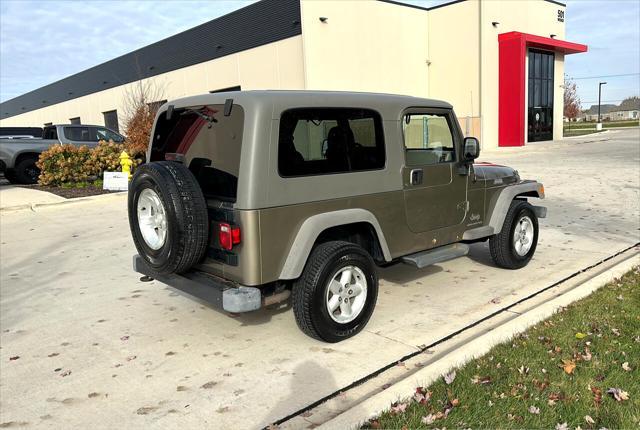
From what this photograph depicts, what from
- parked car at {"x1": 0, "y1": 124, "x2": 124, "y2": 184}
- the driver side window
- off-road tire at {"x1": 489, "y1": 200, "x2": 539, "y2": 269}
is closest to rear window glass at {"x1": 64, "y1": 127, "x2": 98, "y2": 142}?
parked car at {"x1": 0, "y1": 124, "x2": 124, "y2": 184}

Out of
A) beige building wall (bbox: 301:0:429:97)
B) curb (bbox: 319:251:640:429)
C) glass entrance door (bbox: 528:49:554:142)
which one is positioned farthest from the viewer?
glass entrance door (bbox: 528:49:554:142)

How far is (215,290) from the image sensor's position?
3.73 meters

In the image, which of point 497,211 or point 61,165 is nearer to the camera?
point 497,211

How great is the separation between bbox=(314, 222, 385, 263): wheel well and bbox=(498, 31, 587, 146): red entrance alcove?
86.8 ft

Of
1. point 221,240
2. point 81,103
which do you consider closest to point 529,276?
point 221,240

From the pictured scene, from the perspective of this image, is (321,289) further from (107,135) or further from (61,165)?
(107,135)

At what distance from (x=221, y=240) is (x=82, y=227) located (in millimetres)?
6747

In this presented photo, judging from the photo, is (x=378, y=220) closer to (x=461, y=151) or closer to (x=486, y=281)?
(x=461, y=151)

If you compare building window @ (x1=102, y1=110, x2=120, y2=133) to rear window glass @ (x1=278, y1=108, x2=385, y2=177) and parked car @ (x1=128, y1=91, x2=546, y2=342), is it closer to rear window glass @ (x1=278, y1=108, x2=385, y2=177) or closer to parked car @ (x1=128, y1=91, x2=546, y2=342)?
parked car @ (x1=128, y1=91, x2=546, y2=342)

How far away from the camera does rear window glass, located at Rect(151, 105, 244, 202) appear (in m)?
3.69

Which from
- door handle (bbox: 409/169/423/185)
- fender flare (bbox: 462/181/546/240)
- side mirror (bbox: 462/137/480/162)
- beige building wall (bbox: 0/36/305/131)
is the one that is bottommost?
fender flare (bbox: 462/181/546/240)

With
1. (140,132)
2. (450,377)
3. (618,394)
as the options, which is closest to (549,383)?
(618,394)

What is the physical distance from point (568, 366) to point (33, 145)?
15356mm

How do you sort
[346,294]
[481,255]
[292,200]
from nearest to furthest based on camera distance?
[292,200], [346,294], [481,255]
